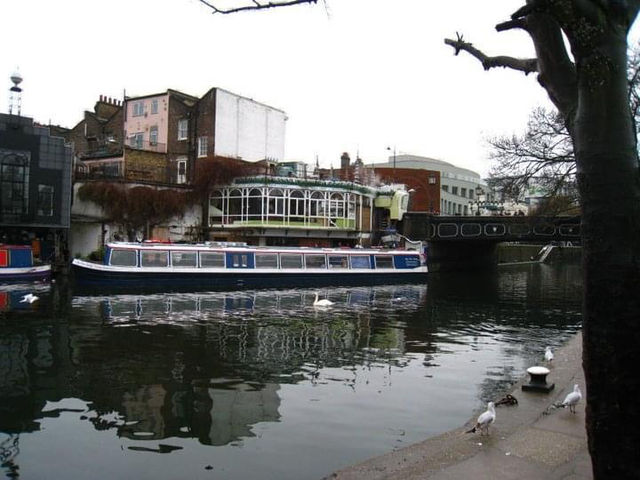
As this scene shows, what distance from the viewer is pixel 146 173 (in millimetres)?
42000

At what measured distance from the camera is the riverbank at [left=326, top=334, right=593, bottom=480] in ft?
20.3

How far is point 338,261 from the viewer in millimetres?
35688

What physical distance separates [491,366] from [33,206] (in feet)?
95.2

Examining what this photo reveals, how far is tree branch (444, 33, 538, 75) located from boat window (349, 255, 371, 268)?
30.3 m

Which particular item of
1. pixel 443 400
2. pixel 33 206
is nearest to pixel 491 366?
pixel 443 400

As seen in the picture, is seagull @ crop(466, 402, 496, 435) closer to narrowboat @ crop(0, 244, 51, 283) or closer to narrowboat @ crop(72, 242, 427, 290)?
narrowboat @ crop(72, 242, 427, 290)

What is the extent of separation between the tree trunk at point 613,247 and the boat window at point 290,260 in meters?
29.7

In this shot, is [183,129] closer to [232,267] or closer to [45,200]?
[45,200]

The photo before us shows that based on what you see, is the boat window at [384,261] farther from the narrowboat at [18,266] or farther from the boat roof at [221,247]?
the narrowboat at [18,266]

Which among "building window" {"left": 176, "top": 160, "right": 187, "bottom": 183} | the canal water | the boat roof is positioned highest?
"building window" {"left": 176, "top": 160, "right": 187, "bottom": 183}

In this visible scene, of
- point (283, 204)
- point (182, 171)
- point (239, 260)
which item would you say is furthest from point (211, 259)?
point (182, 171)

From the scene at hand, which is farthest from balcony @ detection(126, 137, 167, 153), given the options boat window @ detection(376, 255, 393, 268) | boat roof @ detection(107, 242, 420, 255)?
boat window @ detection(376, 255, 393, 268)

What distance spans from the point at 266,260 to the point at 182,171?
15.8m

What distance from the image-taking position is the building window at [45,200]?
33281 mm
